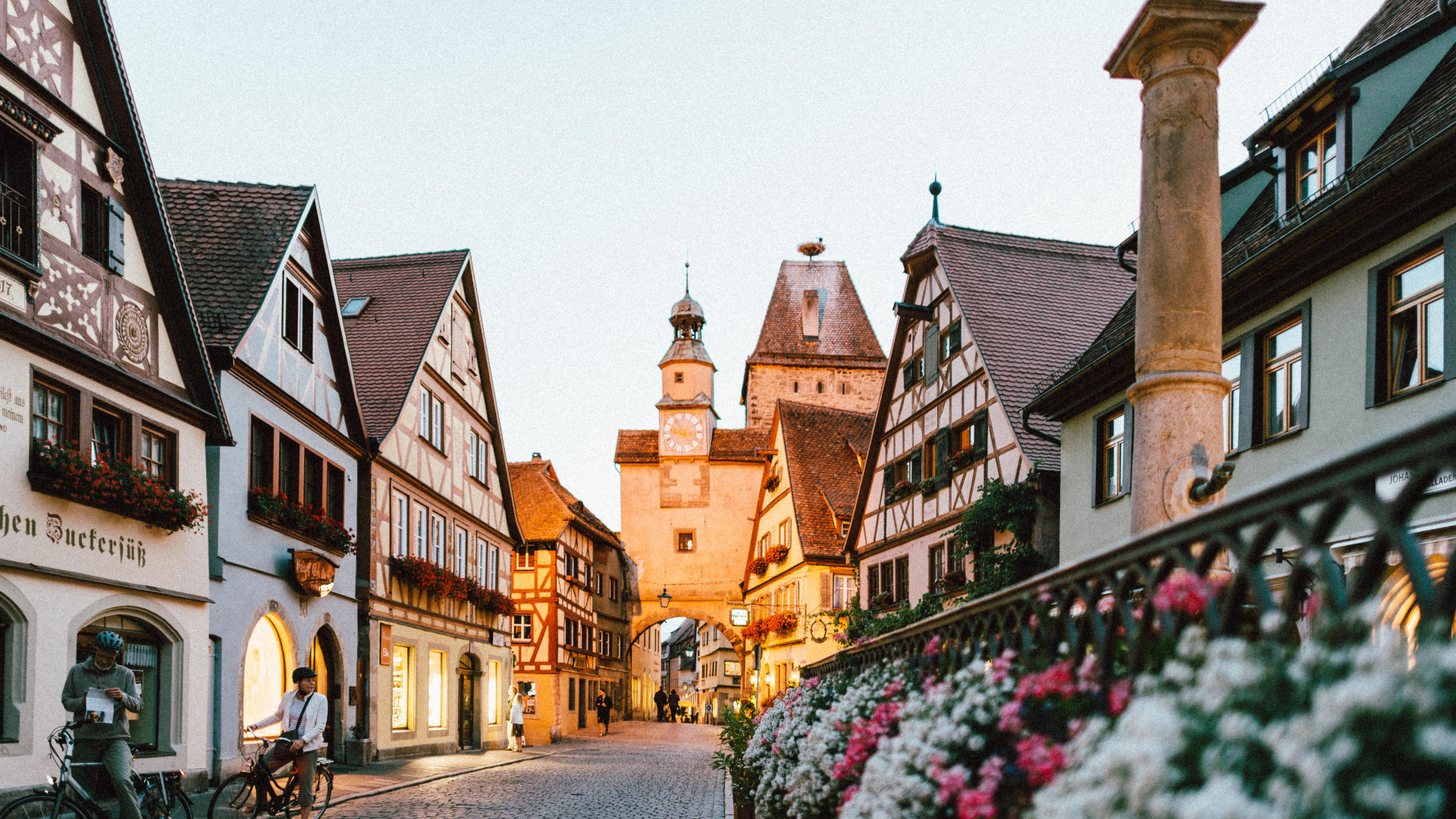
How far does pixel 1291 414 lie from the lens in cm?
1308

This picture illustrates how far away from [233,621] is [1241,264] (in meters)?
12.9

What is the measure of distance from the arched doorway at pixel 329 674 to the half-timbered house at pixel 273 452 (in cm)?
3

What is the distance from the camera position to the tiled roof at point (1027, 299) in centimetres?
2198

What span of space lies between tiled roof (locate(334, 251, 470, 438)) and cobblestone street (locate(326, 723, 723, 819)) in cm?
691

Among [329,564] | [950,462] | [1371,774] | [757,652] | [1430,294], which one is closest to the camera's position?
[1371,774]

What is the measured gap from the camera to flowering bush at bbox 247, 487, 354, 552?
1677 centimetres

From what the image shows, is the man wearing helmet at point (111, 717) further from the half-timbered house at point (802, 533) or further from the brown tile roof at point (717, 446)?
the brown tile roof at point (717, 446)

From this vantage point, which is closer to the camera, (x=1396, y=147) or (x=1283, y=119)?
(x=1396, y=147)

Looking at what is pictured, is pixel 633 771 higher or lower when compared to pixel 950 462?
lower

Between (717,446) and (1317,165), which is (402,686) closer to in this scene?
(1317,165)

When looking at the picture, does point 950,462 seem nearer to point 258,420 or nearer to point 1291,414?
point 1291,414

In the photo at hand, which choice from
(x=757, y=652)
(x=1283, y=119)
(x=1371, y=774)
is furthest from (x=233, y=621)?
(x=757, y=652)

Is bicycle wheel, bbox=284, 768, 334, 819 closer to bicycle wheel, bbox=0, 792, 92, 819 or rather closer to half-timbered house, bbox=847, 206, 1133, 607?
bicycle wheel, bbox=0, 792, 92, 819

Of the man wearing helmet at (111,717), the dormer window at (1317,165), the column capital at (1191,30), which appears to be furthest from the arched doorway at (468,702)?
the column capital at (1191,30)
